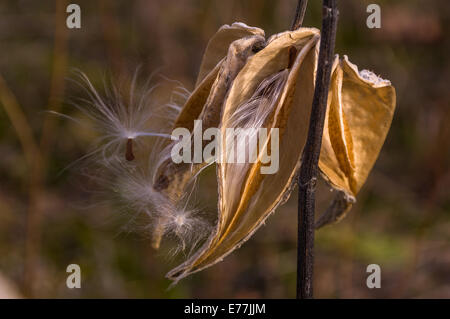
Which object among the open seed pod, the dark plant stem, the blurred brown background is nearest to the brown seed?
the open seed pod

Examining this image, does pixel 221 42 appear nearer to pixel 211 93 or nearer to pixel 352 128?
pixel 211 93

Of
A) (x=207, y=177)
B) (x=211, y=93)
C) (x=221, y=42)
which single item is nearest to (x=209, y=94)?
(x=211, y=93)

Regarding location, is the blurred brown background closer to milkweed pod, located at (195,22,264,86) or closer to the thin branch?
milkweed pod, located at (195,22,264,86)

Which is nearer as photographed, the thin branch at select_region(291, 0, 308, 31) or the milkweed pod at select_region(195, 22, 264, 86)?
the thin branch at select_region(291, 0, 308, 31)

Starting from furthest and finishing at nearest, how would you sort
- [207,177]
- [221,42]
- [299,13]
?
[207,177], [221,42], [299,13]
